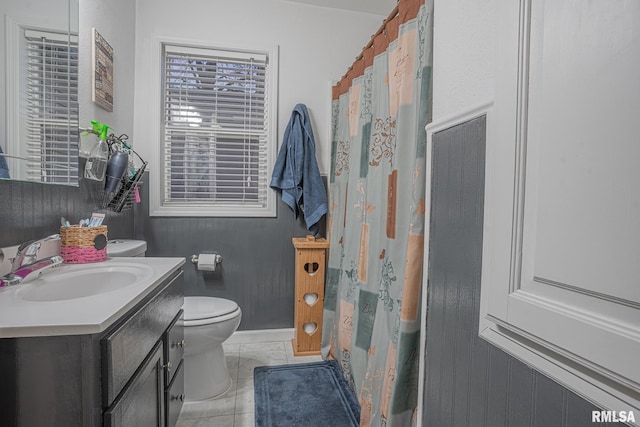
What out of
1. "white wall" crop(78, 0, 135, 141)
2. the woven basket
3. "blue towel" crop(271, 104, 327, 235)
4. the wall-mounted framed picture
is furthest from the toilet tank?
"blue towel" crop(271, 104, 327, 235)

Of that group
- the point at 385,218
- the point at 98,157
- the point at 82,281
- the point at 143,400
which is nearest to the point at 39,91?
the point at 98,157

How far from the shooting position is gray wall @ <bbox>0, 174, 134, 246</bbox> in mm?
993

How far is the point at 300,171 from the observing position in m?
2.16

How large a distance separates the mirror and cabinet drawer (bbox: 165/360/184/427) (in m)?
0.90

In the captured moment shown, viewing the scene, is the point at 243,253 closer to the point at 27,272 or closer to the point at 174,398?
the point at 174,398

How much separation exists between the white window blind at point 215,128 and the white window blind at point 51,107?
0.86 meters

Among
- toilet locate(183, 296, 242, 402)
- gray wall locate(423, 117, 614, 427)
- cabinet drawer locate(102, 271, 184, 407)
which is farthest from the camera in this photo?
toilet locate(183, 296, 242, 402)

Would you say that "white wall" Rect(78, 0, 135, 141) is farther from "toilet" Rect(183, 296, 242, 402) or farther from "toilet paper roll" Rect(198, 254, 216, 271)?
"toilet" Rect(183, 296, 242, 402)

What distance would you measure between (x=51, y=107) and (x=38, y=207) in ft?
1.24

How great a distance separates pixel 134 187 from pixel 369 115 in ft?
4.47

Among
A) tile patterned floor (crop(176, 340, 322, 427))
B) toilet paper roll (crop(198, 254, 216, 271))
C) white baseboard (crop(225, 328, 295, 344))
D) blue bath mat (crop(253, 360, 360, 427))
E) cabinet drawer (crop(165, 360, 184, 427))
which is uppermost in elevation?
toilet paper roll (crop(198, 254, 216, 271))

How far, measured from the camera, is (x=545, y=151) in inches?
19.0

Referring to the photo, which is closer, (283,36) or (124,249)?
(124,249)

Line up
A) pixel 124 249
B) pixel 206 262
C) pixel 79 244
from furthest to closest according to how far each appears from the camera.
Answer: pixel 206 262
pixel 124 249
pixel 79 244
